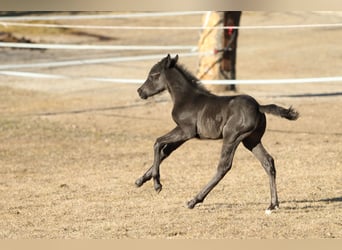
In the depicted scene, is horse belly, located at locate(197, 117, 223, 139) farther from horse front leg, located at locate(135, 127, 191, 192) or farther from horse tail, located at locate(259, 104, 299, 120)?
horse tail, located at locate(259, 104, 299, 120)

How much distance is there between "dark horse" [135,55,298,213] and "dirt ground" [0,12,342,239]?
0.44m

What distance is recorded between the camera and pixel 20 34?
3145cm

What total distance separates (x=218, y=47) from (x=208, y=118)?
10.1m

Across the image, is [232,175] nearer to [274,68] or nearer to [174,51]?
[274,68]

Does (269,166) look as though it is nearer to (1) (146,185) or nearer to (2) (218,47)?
(1) (146,185)

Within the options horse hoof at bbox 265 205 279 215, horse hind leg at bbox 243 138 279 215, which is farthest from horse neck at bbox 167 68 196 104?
horse hoof at bbox 265 205 279 215

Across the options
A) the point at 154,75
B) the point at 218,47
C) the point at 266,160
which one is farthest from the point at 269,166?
the point at 218,47

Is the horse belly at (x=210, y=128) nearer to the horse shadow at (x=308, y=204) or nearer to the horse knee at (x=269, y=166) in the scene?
the horse knee at (x=269, y=166)

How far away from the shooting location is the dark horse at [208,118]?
8.44 m

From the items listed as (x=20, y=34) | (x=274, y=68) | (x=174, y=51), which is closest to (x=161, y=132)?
(x=274, y=68)

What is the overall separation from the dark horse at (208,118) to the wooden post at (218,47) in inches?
371

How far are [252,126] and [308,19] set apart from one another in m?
25.3

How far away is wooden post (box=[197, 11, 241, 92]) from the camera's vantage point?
1852 centimetres

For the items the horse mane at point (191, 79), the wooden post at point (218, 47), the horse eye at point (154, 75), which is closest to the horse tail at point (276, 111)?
the horse mane at point (191, 79)
